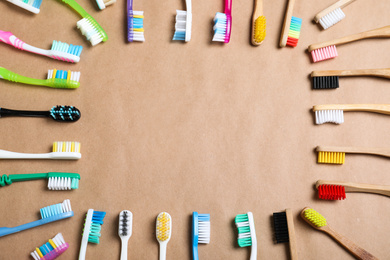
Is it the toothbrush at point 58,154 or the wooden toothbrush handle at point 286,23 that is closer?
the toothbrush at point 58,154

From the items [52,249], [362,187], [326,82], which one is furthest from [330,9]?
[52,249]

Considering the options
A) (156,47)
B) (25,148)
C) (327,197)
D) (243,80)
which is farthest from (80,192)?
Answer: (327,197)

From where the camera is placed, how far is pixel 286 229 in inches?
36.8

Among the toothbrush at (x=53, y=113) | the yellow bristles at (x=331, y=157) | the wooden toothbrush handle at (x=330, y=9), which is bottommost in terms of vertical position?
→ the yellow bristles at (x=331, y=157)

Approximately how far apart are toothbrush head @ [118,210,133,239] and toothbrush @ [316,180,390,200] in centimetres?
56

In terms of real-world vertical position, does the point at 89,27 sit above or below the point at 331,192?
above

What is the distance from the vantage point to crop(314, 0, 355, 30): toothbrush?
0.99 meters

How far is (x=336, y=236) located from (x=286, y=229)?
0.15 metres

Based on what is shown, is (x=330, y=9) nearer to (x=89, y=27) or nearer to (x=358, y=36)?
(x=358, y=36)

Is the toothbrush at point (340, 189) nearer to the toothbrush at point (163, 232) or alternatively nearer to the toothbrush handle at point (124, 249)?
the toothbrush at point (163, 232)


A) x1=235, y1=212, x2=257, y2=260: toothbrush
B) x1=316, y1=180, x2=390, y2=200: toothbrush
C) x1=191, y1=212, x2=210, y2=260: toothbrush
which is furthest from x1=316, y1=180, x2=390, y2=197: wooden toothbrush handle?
x1=191, y1=212, x2=210, y2=260: toothbrush

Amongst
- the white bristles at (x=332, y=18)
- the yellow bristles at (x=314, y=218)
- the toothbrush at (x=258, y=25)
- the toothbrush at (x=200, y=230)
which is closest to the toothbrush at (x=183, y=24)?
the toothbrush at (x=258, y=25)

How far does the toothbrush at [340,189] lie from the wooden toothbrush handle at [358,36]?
419 millimetres

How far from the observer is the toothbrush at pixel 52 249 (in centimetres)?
86
